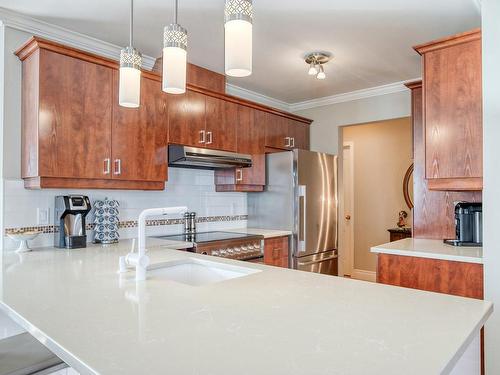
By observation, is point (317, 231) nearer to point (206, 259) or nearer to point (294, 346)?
point (206, 259)

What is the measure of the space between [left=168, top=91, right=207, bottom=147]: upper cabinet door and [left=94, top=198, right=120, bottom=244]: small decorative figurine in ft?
2.41

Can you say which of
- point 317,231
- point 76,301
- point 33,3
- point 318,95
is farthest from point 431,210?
point 33,3

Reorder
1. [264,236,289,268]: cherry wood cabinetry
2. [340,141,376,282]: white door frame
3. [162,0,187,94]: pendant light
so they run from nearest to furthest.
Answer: [162,0,187,94]: pendant light < [264,236,289,268]: cherry wood cabinetry < [340,141,376,282]: white door frame

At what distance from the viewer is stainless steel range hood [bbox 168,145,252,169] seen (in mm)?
3064

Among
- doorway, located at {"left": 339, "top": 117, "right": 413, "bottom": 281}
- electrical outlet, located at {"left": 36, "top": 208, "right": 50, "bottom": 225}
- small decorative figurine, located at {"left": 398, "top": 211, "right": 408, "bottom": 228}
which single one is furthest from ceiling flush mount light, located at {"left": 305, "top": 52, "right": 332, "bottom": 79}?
small decorative figurine, located at {"left": 398, "top": 211, "right": 408, "bottom": 228}

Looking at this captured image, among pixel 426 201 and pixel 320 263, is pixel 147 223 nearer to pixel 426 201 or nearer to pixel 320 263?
pixel 320 263

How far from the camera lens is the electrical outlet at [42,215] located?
2.61 metres

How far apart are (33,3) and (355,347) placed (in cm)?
267

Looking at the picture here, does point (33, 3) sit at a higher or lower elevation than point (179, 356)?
higher

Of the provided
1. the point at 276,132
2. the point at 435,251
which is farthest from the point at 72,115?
the point at 435,251

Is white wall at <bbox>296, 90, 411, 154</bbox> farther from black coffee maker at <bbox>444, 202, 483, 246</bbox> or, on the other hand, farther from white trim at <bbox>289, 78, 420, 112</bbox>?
black coffee maker at <bbox>444, 202, 483, 246</bbox>

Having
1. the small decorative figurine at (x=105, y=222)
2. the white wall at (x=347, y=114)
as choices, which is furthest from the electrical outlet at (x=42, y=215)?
the white wall at (x=347, y=114)

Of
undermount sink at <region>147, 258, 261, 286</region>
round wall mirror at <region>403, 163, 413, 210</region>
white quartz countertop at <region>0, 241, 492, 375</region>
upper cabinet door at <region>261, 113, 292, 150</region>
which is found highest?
upper cabinet door at <region>261, 113, 292, 150</region>

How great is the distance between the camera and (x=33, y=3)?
91.8 inches
